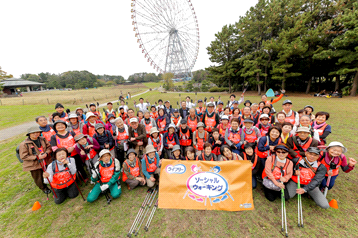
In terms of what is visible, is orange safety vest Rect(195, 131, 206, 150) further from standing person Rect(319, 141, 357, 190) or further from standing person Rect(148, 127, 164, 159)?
standing person Rect(319, 141, 357, 190)

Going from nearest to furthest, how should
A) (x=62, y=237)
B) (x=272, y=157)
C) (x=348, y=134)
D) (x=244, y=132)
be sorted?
(x=62, y=237)
(x=272, y=157)
(x=244, y=132)
(x=348, y=134)

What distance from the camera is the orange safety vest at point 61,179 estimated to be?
383cm

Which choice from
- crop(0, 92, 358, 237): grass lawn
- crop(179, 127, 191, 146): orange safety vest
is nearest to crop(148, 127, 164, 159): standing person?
crop(179, 127, 191, 146): orange safety vest

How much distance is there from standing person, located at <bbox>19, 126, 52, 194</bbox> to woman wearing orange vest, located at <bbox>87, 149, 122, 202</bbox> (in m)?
1.60

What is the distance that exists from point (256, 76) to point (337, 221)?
28748 mm

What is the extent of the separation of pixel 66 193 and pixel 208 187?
4326 millimetres

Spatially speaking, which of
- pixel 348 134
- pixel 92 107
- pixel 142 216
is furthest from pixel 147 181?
pixel 348 134

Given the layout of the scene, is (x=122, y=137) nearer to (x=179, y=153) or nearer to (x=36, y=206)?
(x=179, y=153)

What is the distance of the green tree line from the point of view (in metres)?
18.4

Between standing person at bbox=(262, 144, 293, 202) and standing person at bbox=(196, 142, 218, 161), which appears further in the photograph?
standing person at bbox=(196, 142, 218, 161)

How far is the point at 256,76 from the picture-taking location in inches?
1069

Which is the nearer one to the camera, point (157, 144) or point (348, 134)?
point (157, 144)

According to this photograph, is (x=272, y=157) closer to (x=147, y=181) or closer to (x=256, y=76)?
(x=147, y=181)

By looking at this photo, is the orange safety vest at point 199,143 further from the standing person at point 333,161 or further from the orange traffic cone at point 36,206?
the orange traffic cone at point 36,206
